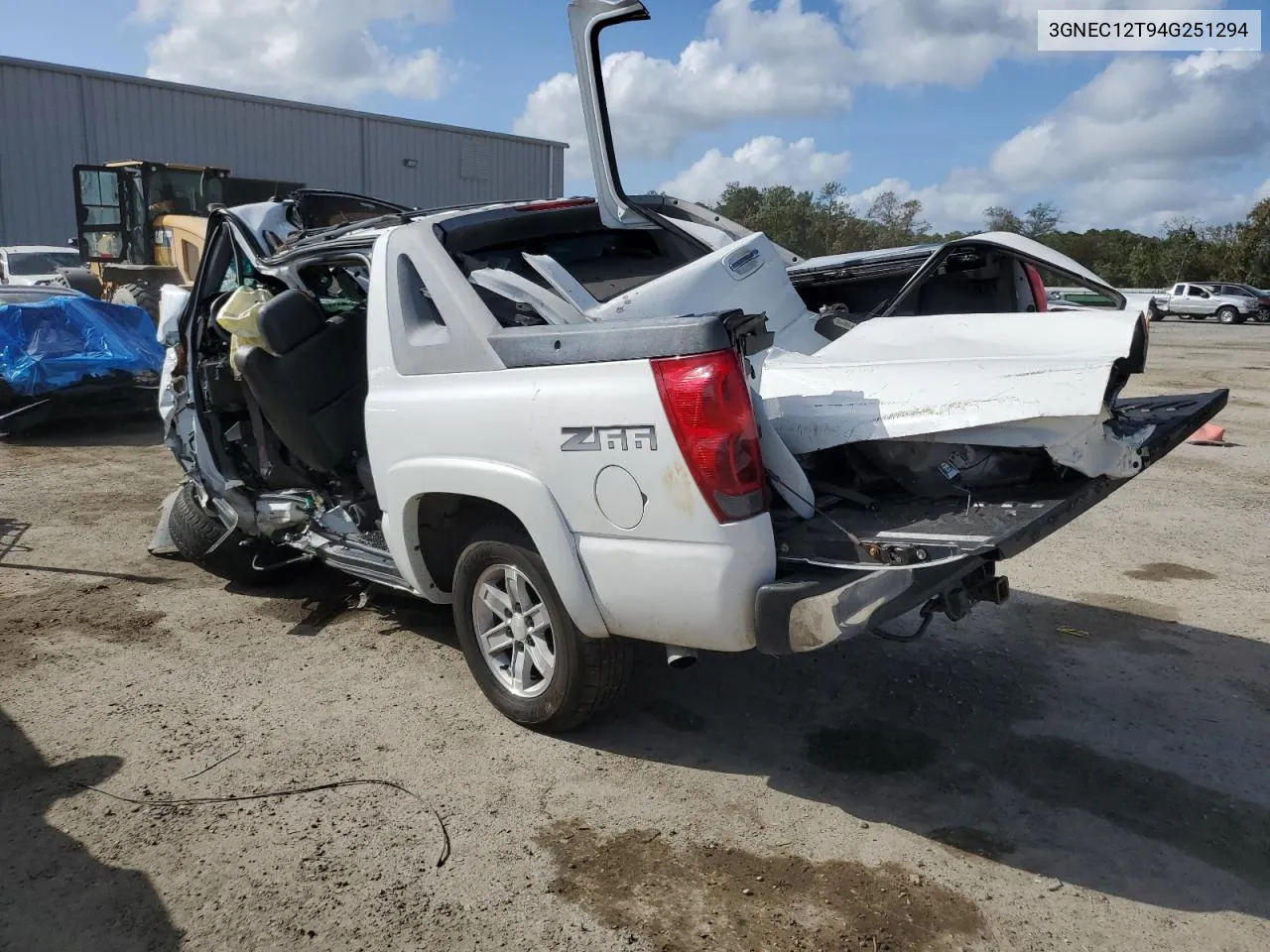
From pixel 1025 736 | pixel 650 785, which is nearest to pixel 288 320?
pixel 650 785

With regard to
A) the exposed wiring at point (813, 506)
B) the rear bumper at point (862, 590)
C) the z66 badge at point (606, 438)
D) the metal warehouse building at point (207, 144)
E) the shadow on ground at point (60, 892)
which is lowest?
the shadow on ground at point (60, 892)

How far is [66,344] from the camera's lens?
10414mm

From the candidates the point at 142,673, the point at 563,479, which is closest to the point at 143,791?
the point at 142,673

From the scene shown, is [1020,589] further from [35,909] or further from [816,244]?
[816,244]

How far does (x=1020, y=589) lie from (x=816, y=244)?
127 ft

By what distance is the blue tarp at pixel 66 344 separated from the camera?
10008 mm

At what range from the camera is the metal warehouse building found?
78.1 ft

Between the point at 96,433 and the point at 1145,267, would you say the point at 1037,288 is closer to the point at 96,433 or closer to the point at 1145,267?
the point at 96,433

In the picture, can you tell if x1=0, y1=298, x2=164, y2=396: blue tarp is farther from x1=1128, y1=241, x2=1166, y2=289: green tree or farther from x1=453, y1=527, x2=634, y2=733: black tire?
x1=1128, y1=241, x2=1166, y2=289: green tree

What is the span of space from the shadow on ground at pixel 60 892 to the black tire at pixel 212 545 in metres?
2.00

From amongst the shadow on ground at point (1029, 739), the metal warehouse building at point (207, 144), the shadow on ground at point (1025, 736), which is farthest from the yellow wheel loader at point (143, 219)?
the shadow on ground at point (1029, 739)

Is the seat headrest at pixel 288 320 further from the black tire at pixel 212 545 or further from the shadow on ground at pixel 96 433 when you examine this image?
the shadow on ground at pixel 96 433

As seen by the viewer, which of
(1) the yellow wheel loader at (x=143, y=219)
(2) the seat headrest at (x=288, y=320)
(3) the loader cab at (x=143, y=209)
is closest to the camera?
(2) the seat headrest at (x=288, y=320)

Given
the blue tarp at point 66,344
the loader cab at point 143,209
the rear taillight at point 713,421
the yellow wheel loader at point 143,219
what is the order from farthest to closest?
the loader cab at point 143,209, the yellow wheel loader at point 143,219, the blue tarp at point 66,344, the rear taillight at point 713,421
